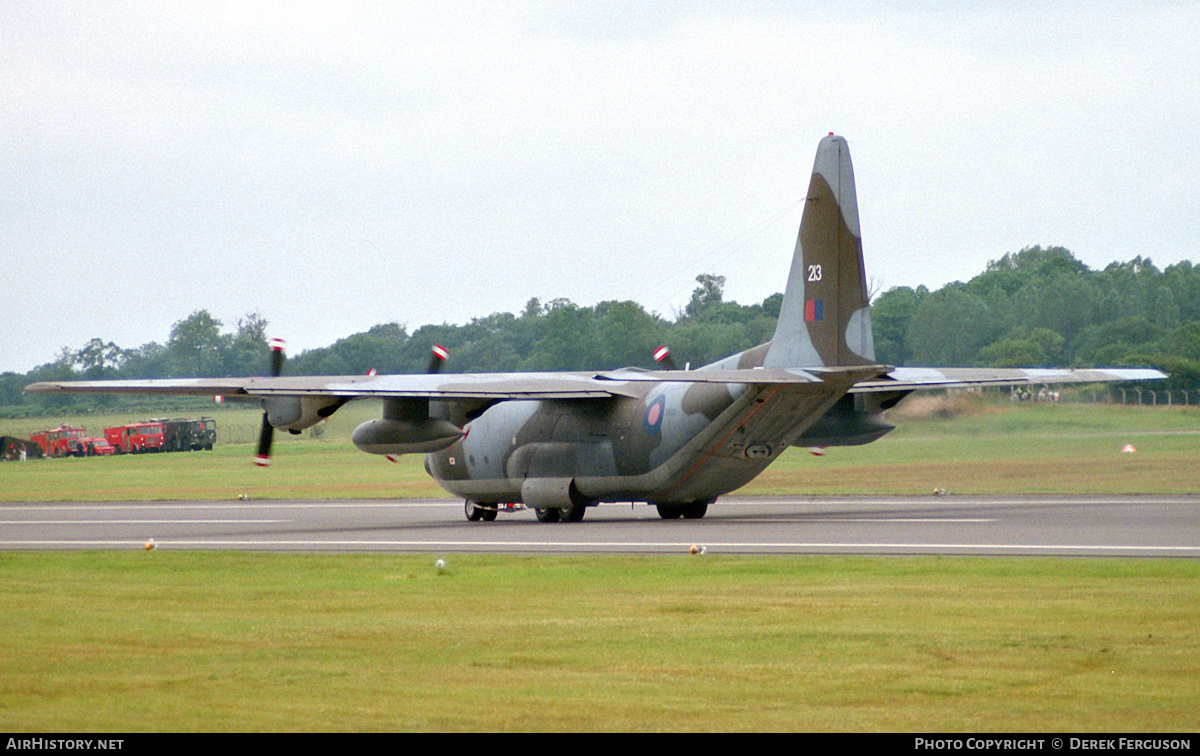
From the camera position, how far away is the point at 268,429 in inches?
1228

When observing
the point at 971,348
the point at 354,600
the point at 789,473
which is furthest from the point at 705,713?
the point at 971,348

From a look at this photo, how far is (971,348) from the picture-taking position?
48.5 meters

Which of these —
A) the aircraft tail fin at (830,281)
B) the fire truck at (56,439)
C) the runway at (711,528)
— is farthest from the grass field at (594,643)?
the fire truck at (56,439)

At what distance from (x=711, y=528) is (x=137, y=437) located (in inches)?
2852

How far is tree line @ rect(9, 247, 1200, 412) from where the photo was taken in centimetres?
4119

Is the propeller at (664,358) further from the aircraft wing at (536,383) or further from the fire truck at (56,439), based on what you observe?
the fire truck at (56,439)

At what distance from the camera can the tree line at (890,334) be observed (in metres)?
41.2

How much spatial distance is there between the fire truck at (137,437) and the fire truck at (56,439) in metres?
2.37

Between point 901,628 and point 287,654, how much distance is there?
5.97 meters

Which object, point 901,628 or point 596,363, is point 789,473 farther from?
point 901,628

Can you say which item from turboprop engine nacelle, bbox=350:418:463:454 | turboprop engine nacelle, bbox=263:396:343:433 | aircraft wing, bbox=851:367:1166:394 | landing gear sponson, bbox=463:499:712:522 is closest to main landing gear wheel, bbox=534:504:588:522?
landing gear sponson, bbox=463:499:712:522

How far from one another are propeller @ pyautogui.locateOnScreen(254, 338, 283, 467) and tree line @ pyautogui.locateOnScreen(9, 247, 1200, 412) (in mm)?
11627
